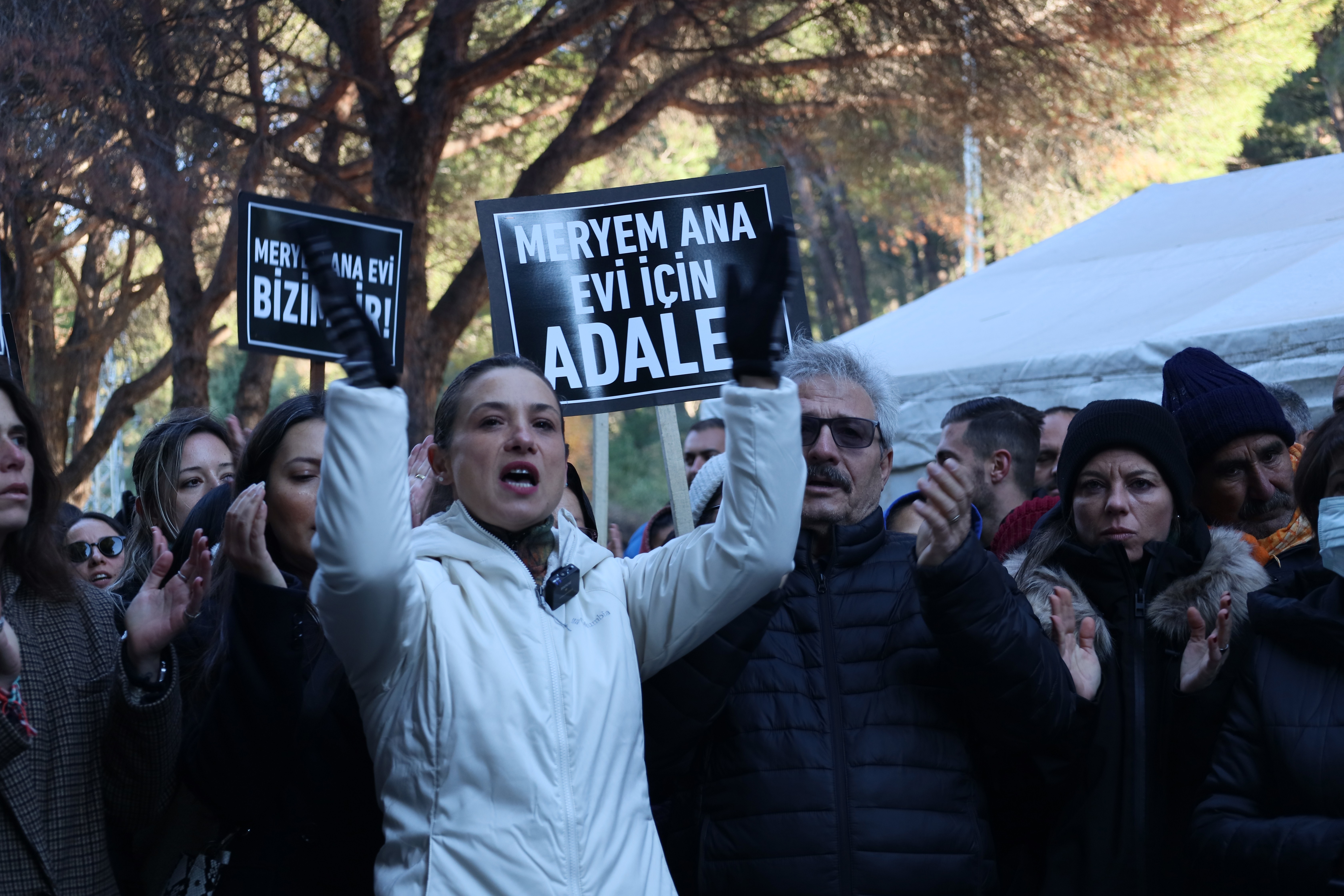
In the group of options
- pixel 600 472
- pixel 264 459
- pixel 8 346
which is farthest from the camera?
pixel 8 346

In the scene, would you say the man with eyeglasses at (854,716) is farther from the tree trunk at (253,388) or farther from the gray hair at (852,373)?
the tree trunk at (253,388)

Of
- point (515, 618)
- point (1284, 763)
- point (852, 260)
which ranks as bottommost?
point (1284, 763)

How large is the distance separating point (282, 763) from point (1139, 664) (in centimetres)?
184

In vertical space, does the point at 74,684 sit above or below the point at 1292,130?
below

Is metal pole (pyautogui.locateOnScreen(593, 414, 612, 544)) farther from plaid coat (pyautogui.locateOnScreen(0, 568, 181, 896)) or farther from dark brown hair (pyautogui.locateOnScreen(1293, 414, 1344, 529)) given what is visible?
dark brown hair (pyautogui.locateOnScreen(1293, 414, 1344, 529))

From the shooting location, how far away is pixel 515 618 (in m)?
2.40

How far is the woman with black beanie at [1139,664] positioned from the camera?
113 inches

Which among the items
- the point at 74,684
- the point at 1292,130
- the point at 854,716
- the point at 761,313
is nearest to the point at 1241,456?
the point at 854,716

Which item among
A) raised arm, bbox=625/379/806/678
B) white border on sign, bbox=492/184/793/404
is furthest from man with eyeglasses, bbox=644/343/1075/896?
white border on sign, bbox=492/184/793/404

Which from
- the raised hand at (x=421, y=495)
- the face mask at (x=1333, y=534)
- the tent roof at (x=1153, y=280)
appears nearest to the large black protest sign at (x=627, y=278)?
the raised hand at (x=421, y=495)

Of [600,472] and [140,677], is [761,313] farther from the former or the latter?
[600,472]

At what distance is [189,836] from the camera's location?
9.37ft

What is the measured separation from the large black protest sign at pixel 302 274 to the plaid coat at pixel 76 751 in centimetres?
265

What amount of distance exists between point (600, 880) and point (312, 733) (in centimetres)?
73
